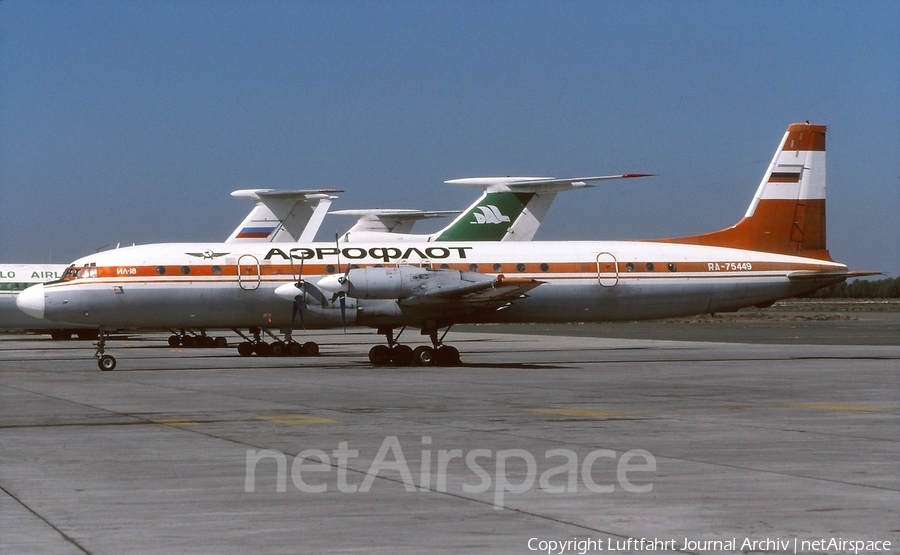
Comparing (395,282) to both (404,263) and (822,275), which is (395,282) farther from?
(822,275)

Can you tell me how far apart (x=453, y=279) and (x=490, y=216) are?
10925 millimetres

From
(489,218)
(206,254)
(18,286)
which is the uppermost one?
(489,218)

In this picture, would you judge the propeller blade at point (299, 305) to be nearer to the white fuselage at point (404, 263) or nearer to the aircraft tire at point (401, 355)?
the white fuselage at point (404, 263)

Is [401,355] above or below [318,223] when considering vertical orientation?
below

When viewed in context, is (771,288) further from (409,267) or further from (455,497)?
(455,497)

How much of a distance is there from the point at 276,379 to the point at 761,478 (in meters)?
17.9

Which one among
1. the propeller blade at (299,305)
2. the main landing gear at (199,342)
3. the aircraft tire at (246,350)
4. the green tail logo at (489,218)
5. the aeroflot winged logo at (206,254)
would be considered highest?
the green tail logo at (489,218)

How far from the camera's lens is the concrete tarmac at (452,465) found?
8.88 metres

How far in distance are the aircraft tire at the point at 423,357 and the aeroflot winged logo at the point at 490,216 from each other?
35.4ft

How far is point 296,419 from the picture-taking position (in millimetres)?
17797

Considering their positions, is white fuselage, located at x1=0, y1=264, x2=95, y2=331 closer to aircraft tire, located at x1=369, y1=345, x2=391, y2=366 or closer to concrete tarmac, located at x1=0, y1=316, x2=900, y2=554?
aircraft tire, located at x1=369, y1=345, x2=391, y2=366

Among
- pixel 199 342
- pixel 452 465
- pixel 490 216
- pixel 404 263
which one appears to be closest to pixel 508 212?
pixel 490 216

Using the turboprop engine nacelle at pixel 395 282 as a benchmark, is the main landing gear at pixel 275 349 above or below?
below

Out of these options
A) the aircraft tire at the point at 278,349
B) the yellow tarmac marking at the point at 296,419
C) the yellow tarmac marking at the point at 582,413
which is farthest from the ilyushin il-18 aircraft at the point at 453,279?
the yellow tarmac marking at the point at 296,419
